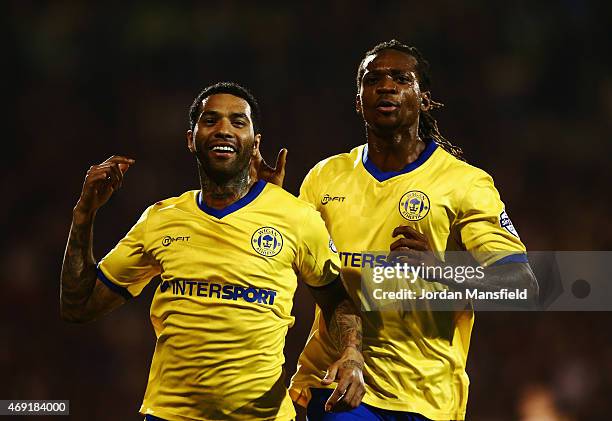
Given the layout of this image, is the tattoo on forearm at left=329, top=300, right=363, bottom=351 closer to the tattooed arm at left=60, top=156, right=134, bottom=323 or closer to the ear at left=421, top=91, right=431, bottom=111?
the tattooed arm at left=60, top=156, right=134, bottom=323

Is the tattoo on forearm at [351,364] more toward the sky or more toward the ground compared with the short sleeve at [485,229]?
more toward the ground

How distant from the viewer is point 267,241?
346 cm

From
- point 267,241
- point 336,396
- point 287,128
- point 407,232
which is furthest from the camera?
point 287,128

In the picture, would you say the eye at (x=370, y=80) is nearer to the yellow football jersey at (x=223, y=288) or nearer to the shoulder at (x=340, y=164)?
the shoulder at (x=340, y=164)

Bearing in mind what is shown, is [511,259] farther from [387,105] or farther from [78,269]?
[78,269]

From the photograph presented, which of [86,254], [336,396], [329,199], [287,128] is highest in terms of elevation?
[287,128]

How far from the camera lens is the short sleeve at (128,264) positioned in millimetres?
3547

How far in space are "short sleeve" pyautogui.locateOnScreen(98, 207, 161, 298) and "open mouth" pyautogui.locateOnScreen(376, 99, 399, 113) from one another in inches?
40.5

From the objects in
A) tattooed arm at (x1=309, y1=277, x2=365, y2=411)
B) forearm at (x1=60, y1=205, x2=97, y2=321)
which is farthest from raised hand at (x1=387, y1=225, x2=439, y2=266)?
forearm at (x1=60, y1=205, x2=97, y2=321)

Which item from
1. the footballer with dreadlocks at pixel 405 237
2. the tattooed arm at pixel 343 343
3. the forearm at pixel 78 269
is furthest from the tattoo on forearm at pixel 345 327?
the forearm at pixel 78 269

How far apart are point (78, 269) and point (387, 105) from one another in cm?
136

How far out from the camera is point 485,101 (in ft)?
27.2

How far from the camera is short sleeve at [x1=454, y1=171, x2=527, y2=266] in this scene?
3746 mm

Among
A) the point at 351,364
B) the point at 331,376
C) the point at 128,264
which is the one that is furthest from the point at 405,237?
the point at 128,264
